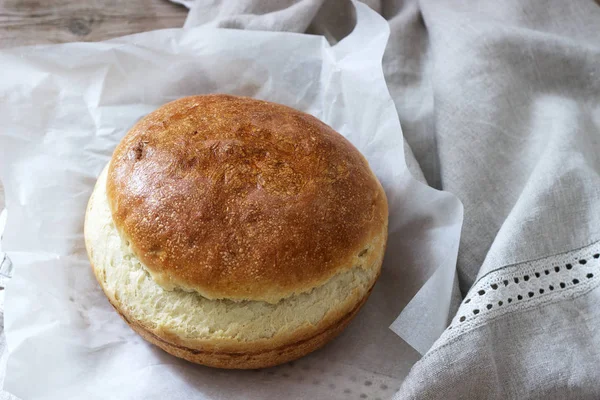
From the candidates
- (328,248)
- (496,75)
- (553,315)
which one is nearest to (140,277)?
(328,248)

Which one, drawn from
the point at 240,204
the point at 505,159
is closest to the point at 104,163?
the point at 240,204

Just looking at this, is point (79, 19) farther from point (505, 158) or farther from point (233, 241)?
point (505, 158)

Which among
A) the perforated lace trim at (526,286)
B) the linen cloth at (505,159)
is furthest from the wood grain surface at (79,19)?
the perforated lace trim at (526,286)

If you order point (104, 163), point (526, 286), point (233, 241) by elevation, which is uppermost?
point (233, 241)

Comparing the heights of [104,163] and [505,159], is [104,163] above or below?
below

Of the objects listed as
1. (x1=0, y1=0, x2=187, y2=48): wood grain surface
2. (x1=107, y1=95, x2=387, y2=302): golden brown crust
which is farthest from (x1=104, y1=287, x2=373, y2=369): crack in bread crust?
(x1=0, y1=0, x2=187, y2=48): wood grain surface

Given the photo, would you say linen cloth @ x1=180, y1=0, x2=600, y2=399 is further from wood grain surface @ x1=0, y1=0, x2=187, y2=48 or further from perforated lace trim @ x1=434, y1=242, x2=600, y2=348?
wood grain surface @ x1=0, y1=0, x2=187, y2=48
